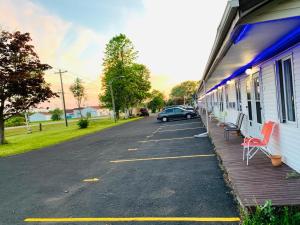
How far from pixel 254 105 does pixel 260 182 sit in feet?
17.3

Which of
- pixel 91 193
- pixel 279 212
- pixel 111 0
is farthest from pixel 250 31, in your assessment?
pixel 111 0

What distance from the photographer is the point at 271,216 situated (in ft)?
13.1

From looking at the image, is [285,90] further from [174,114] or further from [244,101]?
[174,114]

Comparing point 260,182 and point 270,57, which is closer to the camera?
point 260,182

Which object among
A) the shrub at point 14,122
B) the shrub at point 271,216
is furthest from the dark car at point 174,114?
the shrub at point 14,122

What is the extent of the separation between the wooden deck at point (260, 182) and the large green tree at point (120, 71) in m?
43.1

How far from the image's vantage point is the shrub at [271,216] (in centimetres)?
395

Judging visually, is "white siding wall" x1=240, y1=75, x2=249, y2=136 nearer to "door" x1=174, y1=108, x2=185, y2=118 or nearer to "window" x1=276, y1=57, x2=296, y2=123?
"window" x1=276, y1=57, x2=296, y2=123

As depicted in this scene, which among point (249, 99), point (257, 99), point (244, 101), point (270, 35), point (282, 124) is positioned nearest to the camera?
point (270, 35)

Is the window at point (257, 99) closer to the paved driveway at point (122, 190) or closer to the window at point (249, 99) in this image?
the window at point (249, 99)

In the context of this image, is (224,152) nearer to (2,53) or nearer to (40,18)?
(40,18)

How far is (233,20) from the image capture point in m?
3.72

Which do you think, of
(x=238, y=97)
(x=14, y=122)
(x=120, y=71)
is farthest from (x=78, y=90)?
(x=238, y=97)

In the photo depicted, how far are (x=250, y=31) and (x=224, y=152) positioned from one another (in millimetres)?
5326
